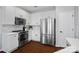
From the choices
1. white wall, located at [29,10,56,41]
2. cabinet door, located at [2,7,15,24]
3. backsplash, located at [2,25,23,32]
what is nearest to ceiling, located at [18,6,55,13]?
white wall, located at [29,10,56,41]

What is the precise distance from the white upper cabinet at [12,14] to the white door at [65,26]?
22.7 inches

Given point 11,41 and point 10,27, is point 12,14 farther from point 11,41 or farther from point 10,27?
point 11,41

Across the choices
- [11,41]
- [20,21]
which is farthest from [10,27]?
[11,41]

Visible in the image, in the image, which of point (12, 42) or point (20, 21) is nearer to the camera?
point (20, 21)

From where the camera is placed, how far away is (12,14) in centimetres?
125

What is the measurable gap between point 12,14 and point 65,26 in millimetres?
890

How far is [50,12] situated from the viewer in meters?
1.33

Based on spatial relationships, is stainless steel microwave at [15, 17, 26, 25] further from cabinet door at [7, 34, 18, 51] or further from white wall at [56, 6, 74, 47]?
white wall at [56, 6, 74, 47]

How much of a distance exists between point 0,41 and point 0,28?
0.64 feet

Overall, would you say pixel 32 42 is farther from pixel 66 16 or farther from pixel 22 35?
pixel 66 16

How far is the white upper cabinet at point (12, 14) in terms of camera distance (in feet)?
3.92

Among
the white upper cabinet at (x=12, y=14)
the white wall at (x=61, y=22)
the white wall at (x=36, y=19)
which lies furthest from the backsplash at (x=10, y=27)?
the white wall at (x=61, y=22)

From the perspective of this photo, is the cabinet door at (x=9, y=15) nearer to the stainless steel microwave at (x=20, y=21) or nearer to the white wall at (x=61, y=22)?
the stainless steel microwave at (x=20, y=21)
